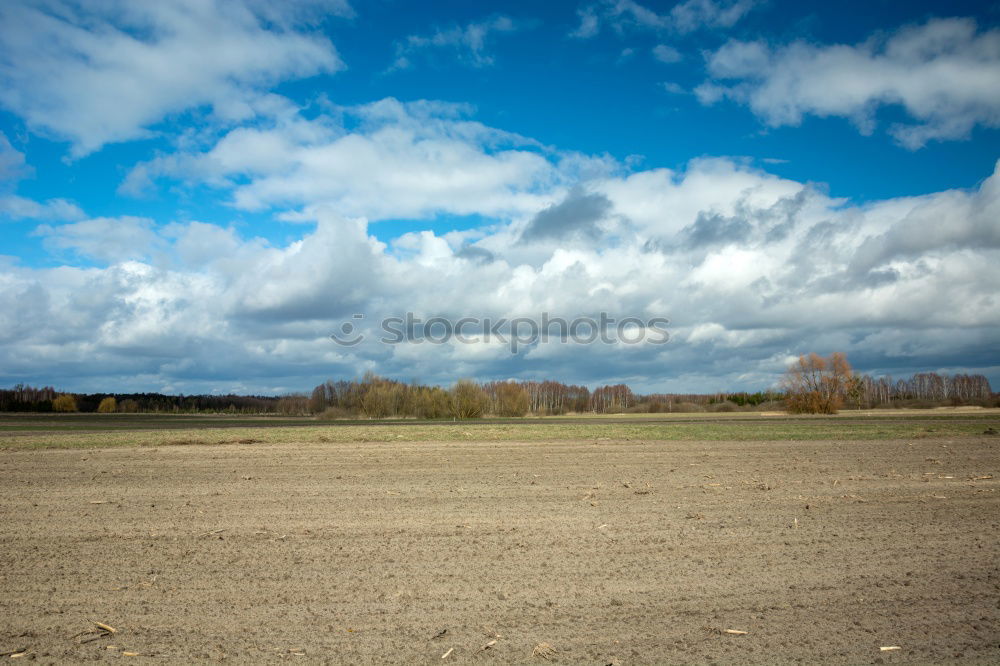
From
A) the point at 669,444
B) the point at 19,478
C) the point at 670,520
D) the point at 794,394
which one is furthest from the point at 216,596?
the point at 794,394

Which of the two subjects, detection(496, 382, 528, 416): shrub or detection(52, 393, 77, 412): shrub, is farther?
detection(52, 393, 77, 412): shrub

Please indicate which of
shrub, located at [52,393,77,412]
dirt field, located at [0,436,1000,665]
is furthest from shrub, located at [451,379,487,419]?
shrub, located at [52,393,77,412]

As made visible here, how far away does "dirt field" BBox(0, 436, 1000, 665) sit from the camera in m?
5.89

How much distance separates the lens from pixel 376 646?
582 centimetres

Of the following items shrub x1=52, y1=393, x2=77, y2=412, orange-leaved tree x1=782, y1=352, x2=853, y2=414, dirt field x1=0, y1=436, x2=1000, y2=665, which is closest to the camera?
dirt field x1=0, y1=436, x2=1000, y2=665

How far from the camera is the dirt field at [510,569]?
5.89m

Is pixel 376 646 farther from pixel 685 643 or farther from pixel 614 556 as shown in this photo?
pixel 614 556

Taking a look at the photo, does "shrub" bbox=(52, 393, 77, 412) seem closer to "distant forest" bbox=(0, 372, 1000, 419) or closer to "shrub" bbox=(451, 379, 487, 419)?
"distant forest" bbox=(0, 372, 1000, 419)

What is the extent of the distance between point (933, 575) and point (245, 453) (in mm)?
23303

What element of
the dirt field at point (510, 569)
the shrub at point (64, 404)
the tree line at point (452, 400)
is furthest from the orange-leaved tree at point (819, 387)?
Result: the shrub at point (64, 404)

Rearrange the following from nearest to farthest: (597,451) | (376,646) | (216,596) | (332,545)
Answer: (376,646) → (216,596) → (332,545) → (597,451)

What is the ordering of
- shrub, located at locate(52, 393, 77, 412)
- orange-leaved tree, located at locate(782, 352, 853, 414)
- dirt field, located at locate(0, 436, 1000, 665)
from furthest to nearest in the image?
shrub, located at locate(52, 393, 77, 412)
orange-leaved tree, located at locate(782, 352, 853, 414)
dirt field, located at locate(0, 436, 1000, 665)

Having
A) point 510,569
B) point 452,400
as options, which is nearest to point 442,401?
point 452,400

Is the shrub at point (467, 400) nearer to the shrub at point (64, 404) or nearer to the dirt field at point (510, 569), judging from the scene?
the dirt field at point (510, 569)
